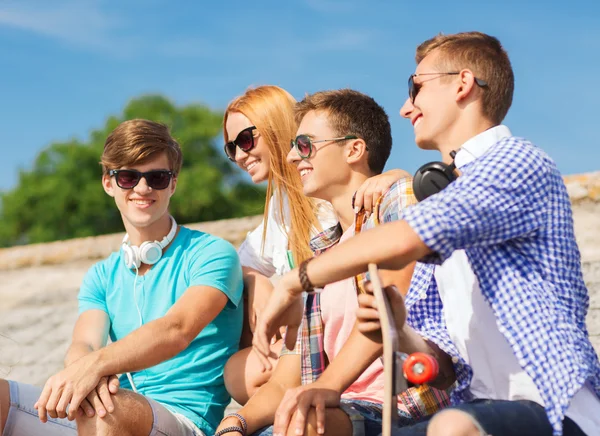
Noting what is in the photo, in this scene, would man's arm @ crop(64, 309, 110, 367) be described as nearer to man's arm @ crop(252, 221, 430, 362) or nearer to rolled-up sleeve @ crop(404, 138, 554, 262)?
man's arm @ crop(252, 221, 430, 362)

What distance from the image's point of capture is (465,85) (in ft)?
8.96

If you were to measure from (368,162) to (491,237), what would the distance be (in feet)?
4.69

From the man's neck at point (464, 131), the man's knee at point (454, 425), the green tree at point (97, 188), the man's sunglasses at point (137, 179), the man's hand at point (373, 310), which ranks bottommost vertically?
the man's knee at point (454, 425)

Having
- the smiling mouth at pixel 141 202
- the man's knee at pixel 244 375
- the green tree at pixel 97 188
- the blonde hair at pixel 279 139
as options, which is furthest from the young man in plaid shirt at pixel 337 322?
the green tree at pixel 97 188

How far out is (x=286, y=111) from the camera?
470cm

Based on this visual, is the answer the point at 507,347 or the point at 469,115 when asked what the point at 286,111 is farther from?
the point at 507,347

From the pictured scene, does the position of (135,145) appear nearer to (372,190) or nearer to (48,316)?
(372,190)

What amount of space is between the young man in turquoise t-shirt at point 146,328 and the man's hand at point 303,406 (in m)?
0.83

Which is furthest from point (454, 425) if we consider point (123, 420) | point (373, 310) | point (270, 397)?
point (123, 420)

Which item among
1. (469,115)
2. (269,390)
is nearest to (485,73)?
(469,115)

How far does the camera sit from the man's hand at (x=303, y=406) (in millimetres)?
2615

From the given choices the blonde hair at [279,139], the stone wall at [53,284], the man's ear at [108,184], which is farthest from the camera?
the stone wall at [53,284]

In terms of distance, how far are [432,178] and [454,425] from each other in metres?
0.74

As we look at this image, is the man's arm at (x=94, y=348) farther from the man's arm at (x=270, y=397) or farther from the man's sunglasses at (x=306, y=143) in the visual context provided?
the man's sunglasses at (x=306, y=143)
